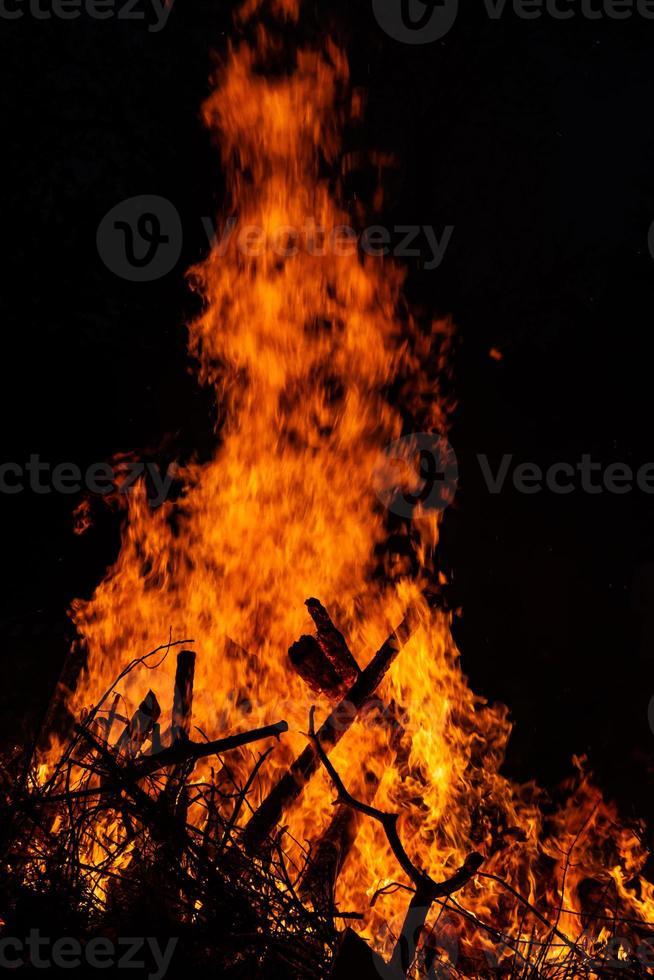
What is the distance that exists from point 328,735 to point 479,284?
2.83m

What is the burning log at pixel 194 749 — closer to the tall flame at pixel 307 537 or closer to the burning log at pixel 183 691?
the burning log at pixel 183 691

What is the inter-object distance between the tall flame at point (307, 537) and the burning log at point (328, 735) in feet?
0.57

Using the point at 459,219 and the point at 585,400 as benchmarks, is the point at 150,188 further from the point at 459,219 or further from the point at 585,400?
the point at 585,400

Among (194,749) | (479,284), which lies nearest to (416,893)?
(194,749)

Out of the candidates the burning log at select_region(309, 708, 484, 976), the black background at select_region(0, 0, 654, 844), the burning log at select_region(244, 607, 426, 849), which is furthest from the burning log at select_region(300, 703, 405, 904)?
the black background at select_region(0, 0, 654, 844)

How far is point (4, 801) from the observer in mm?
2588

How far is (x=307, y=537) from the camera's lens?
4336mm

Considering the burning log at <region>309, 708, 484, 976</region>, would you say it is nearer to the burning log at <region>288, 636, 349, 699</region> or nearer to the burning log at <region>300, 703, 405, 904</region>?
the burning log at <region>300, 703, 405, 904</region>

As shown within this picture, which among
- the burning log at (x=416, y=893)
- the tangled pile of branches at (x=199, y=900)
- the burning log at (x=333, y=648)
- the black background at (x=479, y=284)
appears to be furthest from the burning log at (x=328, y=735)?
the black background at (x=479, y=284)

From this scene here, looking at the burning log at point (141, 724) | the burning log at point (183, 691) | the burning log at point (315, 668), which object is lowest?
the burning log at point (141, 724)

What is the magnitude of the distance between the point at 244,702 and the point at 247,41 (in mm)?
3732

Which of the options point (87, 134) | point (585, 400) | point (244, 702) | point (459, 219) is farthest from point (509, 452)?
point (87, 134)

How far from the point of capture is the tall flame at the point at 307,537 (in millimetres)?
3504

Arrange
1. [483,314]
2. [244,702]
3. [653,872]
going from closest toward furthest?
A: [653,872] < [244,702] < [483,314]
